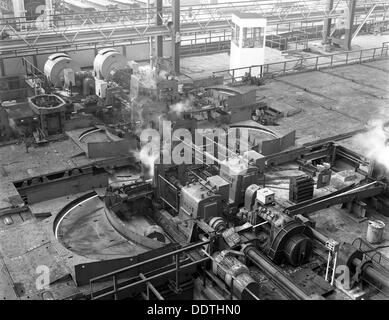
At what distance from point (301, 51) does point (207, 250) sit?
26.4m

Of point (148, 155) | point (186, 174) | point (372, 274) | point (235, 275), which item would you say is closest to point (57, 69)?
point (148, 155)

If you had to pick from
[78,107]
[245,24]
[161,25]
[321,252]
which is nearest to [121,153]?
[78,107]

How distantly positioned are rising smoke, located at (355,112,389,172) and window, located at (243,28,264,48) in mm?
9254

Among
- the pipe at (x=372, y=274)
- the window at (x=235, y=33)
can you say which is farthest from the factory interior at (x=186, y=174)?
the window at (x=235, y=33)

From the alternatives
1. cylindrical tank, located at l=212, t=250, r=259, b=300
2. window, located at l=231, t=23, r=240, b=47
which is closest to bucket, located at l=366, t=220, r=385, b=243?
cylindrical tank, located at l=212, t=250, r=259, b=300

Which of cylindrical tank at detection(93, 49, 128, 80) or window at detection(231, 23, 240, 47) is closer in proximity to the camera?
cylindrical tank at detection(93, 49, 128, 80)

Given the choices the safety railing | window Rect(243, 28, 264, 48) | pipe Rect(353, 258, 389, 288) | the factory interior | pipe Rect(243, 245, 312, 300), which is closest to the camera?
pipe Rect(243, 245, 312, 300)

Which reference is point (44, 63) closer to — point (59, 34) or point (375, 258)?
point (59, 34)

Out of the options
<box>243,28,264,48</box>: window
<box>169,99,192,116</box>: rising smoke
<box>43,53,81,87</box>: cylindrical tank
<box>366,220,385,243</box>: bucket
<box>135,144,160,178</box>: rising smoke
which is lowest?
<box>366,220,385,243</box>: bucket

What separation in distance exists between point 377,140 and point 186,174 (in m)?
8.52

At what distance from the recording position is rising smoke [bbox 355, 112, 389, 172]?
1561 cm

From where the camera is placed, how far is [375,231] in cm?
1393

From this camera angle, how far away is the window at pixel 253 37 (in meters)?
28.5

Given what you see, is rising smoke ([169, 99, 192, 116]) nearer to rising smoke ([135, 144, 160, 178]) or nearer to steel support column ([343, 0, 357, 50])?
Answer: rising smoke ([135, 144, 160, 178])
